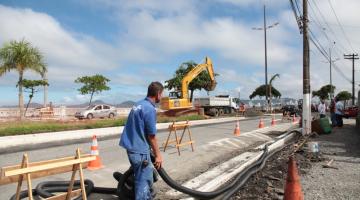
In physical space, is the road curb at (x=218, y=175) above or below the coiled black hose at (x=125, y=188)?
below

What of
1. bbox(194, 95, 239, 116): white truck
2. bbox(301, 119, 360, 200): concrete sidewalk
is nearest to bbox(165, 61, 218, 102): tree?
bbox(194, 95, 239, 116): white truck

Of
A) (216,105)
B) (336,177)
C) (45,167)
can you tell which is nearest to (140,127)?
(45,167)

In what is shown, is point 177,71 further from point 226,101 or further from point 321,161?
point 321,161

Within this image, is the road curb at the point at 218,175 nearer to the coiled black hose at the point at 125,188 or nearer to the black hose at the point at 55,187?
the coiled black hose at the point at 125,188

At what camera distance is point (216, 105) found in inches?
2041

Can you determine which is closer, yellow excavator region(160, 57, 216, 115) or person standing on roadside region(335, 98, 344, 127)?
person standing on roadside region(335, 98, 344, 127)

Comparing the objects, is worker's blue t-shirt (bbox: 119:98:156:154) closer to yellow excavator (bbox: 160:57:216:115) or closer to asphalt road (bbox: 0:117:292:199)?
asphalt road (bbox: 0:117:292:199)

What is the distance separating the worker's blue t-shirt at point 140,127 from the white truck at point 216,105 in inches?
1698

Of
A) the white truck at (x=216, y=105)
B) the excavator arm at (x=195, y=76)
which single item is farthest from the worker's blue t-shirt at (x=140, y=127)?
the white truck at (x=216, y=105)

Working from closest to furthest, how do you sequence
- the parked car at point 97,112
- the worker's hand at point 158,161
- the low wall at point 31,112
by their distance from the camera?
the worker's hand at point 158,161 → the low wall at point 31,112 → the parked car at point 97,112

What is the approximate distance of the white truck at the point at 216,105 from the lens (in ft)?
164

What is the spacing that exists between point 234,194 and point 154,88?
302 centimetres

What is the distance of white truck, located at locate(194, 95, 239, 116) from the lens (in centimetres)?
5003

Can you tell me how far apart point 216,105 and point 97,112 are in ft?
50.9
